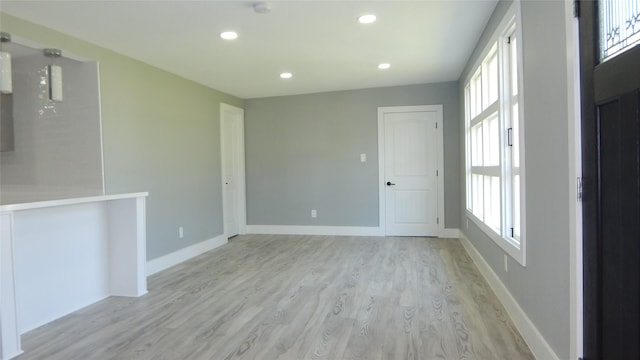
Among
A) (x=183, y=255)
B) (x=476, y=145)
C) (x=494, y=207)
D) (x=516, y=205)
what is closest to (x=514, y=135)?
(x=516, y=205)

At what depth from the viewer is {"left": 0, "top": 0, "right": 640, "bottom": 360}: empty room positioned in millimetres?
1559

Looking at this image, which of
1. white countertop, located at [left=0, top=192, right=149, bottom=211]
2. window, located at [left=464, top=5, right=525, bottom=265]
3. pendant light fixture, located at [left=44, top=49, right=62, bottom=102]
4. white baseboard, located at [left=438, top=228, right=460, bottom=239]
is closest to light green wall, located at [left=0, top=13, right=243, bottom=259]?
pendant light fixture, located at [left=44, top=49, right=62, bottom=102]

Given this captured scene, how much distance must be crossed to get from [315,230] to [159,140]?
116 inches

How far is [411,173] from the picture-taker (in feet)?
19.5

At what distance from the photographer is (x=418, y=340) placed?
2428 millimetres

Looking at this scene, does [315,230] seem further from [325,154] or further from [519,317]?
[519,317]

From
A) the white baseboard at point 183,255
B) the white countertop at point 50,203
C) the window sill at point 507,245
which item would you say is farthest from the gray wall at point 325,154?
the white countertop at point 50,203

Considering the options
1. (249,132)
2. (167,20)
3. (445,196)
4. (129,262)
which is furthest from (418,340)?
(249,132)

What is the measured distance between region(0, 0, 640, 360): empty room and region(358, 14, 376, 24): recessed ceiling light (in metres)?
0.02

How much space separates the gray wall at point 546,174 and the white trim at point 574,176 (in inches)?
2.2

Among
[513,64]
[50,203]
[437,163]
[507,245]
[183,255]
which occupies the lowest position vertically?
[183,255]

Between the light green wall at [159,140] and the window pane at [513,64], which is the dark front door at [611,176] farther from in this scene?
the light green wall at [159,140]

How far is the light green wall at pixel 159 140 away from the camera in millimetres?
3643

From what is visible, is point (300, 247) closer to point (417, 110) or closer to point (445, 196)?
point (445, 196)
